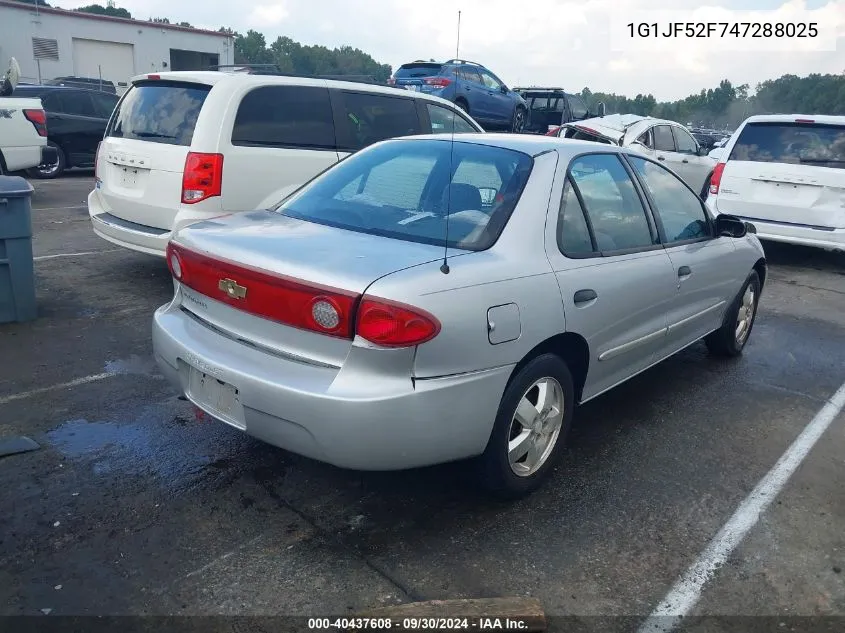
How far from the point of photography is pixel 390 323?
267 cm

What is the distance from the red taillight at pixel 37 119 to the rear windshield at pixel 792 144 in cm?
953

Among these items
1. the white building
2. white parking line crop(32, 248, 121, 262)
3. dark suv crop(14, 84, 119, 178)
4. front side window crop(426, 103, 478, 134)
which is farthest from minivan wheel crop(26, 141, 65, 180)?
the white building

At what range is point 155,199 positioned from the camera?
233 inches

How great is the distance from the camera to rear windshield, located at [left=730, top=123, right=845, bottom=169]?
836 cm

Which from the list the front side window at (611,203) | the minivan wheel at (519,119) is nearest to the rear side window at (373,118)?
the front side window at (611,203)

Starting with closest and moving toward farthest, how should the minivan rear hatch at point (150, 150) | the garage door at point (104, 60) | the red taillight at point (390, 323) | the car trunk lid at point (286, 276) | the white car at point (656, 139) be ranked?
1. the red taillight at point (390, 323)
2. the car trunk lid at point (286, 276)
3. the minivan rear hatch at point (150, 150)
4. the white car at point (656, 139)
5. the garage door at point (104, 60)

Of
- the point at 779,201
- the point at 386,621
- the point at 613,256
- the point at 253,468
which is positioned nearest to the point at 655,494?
the point at 613,256

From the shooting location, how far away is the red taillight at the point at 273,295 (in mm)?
2719

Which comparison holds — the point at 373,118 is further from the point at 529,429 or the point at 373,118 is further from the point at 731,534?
the point at 731,534

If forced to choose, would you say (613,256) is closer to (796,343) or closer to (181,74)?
(796,343)

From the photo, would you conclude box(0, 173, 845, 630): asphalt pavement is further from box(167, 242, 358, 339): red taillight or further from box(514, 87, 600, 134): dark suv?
box(514, 87, 600, 134): dark suv

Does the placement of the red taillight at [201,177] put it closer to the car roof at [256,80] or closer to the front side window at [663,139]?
the car roof at [256,80]

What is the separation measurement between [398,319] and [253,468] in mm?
1316

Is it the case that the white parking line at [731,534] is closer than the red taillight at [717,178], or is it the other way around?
the white parking line at [731,534]
